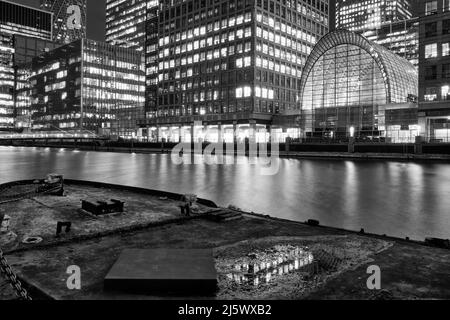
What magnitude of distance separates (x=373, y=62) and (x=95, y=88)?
126784mm

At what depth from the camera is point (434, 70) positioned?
235 ft

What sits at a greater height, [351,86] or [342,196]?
[351,86]

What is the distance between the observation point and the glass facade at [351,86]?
274 ft

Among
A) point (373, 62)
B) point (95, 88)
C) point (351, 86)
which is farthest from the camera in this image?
point (95, 88)

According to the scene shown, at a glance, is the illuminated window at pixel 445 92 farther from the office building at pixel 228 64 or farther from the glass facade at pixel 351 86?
the office building at pixel 228 64

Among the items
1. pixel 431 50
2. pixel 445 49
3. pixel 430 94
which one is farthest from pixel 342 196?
pixel 431 50

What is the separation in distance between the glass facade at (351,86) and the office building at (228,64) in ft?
58.8

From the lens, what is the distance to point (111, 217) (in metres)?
12.2

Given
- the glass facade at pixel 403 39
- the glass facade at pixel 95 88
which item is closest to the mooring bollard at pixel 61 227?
the glass facade at pixel 95 88

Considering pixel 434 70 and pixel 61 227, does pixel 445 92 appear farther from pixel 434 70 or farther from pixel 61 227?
pixel 61 227

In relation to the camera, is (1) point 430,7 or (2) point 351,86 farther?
(2) point 351,86

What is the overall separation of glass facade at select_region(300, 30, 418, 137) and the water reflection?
75.5 metres

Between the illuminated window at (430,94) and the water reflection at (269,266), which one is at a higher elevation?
the illuminated window at (430,94)

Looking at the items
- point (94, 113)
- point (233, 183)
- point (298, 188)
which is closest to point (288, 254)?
point (298, 188)
